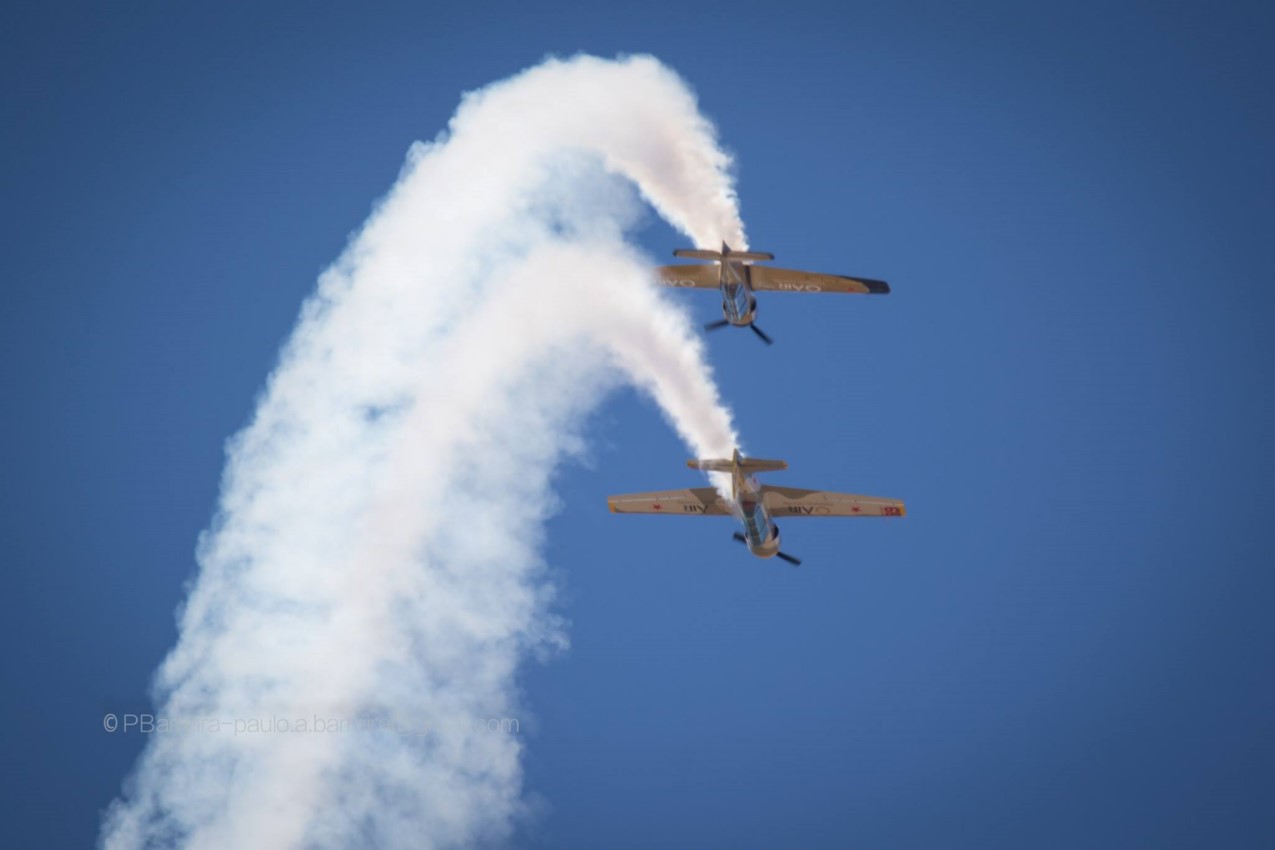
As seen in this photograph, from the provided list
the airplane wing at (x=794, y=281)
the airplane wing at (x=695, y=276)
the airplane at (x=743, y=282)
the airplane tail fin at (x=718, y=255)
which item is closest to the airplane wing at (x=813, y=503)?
the airplane at (x=743, y=282)

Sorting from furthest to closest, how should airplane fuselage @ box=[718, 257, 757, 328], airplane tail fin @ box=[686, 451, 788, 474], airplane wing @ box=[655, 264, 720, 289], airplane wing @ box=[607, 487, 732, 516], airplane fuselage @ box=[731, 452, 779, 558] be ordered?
airplane wing @ box=[607, 487, 732, 516], airplane wing @ box=[655, 264, 720, 289], airplane fuselage @ box=[718, 257, 757, 328], airplane fuselage @ box=[731, 452, 779, 558], airplane tail fin @ box=[686, 451, 788, 474]

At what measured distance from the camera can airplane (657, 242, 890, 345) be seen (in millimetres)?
47812

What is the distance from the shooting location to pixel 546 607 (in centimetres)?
5794

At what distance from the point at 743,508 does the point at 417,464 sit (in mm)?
14626

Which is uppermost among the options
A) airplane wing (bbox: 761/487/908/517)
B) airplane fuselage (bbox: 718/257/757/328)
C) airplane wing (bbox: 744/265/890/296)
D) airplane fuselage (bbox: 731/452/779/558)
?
airplane wing (bbox: 744/265/890/296)

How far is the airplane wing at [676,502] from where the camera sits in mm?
51750

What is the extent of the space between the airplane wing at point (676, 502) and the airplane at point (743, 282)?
20.4ft

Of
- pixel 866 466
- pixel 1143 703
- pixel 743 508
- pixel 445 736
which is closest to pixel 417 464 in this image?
pixel 445 736

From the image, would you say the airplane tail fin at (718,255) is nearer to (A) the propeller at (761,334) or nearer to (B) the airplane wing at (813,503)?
(A) the propeller at (761,334)

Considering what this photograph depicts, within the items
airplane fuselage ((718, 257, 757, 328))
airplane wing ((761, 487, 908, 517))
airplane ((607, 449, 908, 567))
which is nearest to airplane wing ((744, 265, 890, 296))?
airplane fuselage ((718, 257, 757, 328))

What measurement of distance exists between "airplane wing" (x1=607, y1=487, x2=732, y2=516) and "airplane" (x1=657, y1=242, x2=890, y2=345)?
20.4ft

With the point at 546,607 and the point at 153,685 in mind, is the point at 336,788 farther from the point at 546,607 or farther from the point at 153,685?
the point at 546,607

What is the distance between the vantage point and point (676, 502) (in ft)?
171

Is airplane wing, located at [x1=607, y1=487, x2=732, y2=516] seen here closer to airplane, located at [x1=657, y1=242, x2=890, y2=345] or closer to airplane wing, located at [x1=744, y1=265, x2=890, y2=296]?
airplane, located at [x1=657, y1=242, x2=890, y2=345]
